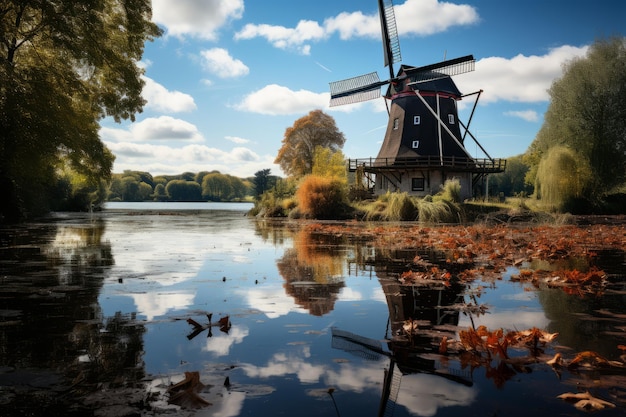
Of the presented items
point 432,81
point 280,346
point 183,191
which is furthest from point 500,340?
point 183,191

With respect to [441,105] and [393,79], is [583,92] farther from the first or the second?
[393,79]

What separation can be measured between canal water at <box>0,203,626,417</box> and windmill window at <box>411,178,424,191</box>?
3227 centimetres

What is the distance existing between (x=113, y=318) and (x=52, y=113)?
59.1 feet

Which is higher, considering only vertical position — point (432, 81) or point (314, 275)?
point (432, 81)

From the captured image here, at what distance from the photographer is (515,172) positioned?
93562 millimetres

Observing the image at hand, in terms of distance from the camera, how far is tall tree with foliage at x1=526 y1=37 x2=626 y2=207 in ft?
118

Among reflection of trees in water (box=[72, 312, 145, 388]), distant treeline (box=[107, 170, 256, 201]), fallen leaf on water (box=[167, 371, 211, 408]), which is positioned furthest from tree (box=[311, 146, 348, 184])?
distant treeline (box=[107, 170, 256, 201])

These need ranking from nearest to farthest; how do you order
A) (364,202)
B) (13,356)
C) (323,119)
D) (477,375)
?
(477,375)
(13,356)
(364,202)
(323,119)

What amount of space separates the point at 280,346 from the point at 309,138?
192ft

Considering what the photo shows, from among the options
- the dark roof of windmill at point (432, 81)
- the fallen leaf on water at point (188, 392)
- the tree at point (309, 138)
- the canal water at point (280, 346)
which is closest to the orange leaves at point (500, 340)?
the canal water at point (280, 346)

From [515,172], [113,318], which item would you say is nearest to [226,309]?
[113,318]

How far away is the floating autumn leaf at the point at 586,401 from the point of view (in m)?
2.32

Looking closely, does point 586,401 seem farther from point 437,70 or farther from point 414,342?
point 437,70

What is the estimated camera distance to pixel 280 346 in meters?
3.42
